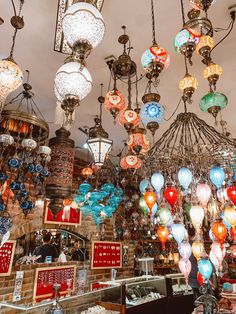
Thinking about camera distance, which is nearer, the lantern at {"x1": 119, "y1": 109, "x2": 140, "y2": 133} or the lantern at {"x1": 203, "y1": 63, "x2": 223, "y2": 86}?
the lantern at {"x1": 203, "y1": 63, "x2": 223, "y2": 86}

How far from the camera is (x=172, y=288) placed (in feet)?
16.7

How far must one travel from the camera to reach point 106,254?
6.79 metres

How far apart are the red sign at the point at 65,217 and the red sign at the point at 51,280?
0.98m

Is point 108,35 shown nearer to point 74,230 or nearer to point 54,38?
point 54,38

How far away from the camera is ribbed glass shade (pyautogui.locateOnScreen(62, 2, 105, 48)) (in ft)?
5.45

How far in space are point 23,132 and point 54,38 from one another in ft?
5.29

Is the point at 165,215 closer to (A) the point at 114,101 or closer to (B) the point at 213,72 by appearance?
(A) the point at 114,101

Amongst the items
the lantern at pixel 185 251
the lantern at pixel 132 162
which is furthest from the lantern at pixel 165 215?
the lantern at pixel 132 162

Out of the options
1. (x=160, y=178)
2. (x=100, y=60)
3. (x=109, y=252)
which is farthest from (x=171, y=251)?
(x=100, y=60)

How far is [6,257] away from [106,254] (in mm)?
2958

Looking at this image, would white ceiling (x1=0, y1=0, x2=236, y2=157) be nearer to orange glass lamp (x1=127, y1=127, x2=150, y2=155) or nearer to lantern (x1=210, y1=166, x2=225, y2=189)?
orange glass lamp (x1=127, y1=127, x2=150, y2=155)

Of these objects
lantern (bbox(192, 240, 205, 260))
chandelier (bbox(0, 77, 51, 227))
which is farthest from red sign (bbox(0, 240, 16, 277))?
lantern (bbox(192, 240, 205, 260))

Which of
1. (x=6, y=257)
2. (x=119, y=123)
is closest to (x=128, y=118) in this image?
(x=119, y=123)

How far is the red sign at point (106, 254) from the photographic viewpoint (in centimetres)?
650
